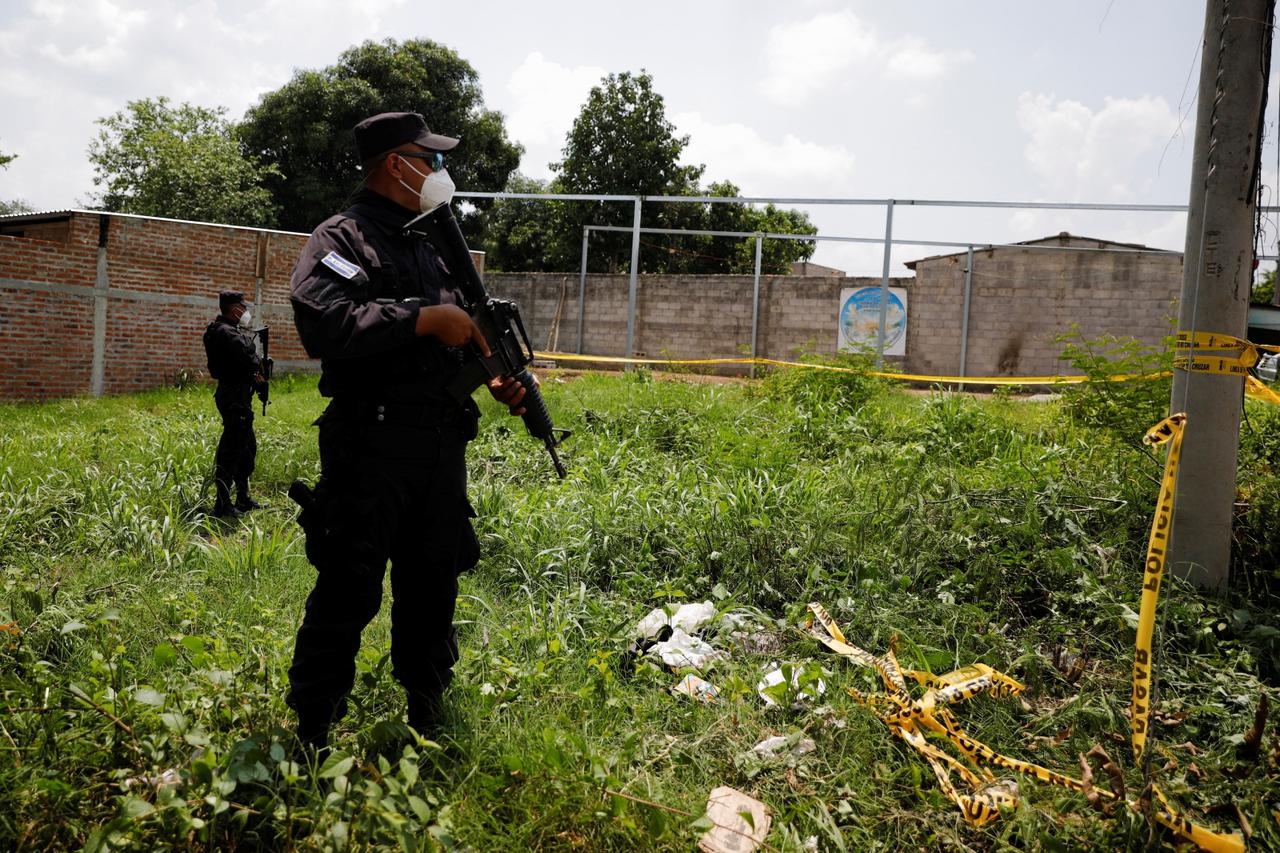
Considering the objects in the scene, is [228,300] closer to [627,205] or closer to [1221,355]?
[1221,355]

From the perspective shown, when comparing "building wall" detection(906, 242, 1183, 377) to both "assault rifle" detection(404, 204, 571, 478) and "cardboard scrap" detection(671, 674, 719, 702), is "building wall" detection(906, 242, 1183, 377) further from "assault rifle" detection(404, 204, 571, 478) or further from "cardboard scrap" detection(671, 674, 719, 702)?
"assault rifle" detection(404, 204, 571, 478)

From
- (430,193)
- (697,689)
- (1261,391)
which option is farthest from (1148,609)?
(1261,391)

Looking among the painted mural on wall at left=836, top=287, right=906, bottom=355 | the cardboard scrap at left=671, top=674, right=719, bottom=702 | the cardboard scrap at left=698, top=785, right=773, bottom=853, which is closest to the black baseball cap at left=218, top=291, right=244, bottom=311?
the cardboard scrap at left=671, top=674, right=719, bottom=702

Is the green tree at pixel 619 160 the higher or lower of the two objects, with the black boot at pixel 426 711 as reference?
higher

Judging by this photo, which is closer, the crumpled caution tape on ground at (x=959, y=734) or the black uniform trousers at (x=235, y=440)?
the crumpled caution tape on ground at (x=959, y=734)

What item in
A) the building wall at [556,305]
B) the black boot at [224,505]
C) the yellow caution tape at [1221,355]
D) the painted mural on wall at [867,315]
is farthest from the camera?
the painted mural on wall at [867,315]

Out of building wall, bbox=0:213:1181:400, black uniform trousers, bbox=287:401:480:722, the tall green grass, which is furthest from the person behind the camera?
building wall, bbox=0:213:1181:400

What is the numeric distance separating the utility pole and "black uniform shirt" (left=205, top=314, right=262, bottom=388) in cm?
601

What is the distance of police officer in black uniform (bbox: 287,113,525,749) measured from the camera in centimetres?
237

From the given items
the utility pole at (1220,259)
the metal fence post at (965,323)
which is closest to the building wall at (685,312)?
the metal fence post at (965,323)

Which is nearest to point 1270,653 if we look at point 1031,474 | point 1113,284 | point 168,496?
point 1031,474

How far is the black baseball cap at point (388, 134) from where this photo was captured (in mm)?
2600

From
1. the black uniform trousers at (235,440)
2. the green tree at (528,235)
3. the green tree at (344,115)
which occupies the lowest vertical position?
the black uniform trousers at (235,440)

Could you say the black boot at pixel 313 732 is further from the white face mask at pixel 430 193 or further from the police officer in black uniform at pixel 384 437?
the white face mask at pixel 430 193
